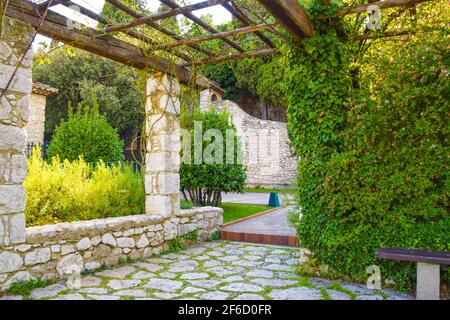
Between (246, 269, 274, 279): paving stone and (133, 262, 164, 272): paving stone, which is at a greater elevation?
(133, 262, 164, 272): paving stone

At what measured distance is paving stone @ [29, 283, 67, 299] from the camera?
3540 millimetres

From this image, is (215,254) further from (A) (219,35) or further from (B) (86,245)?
(A) (219,35)

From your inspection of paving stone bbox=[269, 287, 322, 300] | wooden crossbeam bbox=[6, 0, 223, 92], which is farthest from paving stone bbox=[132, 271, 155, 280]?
wooden crossbeam bbox=[6, 0, 223, 92]

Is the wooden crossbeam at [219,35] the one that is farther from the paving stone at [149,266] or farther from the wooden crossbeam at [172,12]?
the paving stone at [149,266]

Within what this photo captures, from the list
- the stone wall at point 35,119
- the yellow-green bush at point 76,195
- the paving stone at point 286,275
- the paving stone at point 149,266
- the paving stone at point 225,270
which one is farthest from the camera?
the stone wall at point 35,119

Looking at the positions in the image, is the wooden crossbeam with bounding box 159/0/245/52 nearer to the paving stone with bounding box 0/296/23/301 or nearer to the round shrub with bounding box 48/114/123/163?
the paving stone with bounding box 0/296/23/301

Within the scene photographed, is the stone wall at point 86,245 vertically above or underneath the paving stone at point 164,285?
above

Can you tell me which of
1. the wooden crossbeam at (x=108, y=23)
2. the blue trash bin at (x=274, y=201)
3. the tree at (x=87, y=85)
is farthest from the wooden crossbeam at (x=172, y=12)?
the tree at (x=87, y=85)

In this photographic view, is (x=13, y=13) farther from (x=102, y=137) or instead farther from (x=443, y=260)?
(x=102, y=137)

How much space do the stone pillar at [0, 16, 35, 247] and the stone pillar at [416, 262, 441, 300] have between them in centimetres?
386

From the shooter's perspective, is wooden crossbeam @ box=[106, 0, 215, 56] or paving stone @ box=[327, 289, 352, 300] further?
wooden crossbeam @ box=[106, 0, 215, 56]

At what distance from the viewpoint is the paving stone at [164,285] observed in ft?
12.8

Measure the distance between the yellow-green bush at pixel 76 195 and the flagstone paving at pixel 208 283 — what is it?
37.4 inches

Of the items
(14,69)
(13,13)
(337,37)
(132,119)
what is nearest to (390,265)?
(337,37)
